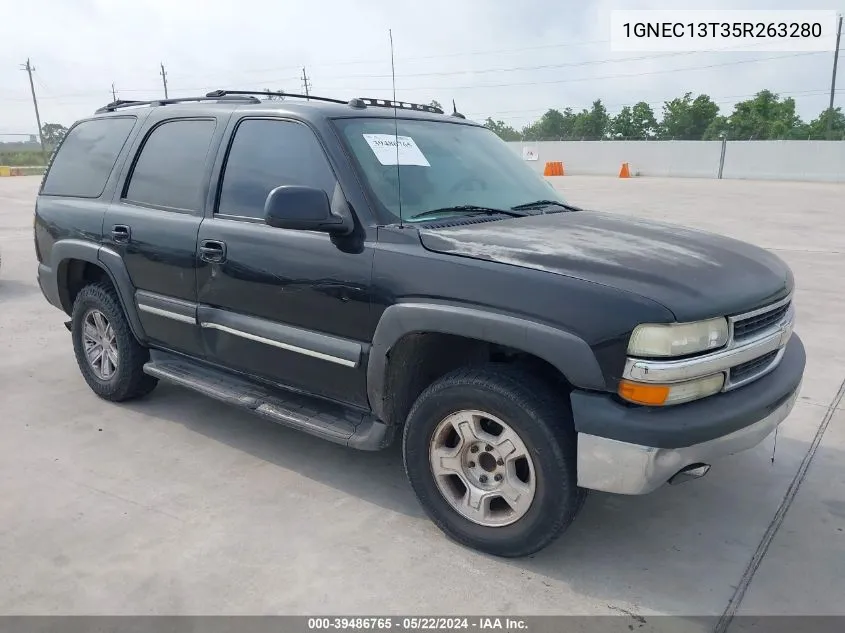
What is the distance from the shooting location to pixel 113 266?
435 cm

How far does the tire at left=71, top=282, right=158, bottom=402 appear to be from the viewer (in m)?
4.50

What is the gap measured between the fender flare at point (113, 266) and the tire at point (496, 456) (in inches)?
85.1

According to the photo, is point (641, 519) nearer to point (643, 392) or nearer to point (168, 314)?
point (643, 392)

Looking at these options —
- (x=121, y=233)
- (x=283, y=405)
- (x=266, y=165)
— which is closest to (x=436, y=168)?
(x=266, y=165)

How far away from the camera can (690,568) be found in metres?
2.91

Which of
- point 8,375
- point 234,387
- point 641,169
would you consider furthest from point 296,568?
point 641,169

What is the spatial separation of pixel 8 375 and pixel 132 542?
2863 mm

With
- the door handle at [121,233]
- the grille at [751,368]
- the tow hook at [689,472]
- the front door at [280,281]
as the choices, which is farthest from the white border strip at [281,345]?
the grille at [751,368]

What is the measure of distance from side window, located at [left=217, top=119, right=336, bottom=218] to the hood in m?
0.73

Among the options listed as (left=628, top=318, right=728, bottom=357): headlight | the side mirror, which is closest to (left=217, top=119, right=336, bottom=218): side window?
the side mirror

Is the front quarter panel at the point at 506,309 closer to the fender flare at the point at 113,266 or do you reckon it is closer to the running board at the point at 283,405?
the running board at the point at 283,405

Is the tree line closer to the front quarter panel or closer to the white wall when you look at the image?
the white wall

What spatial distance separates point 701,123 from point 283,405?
60.6 metres

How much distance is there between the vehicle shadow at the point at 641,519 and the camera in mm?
2805
